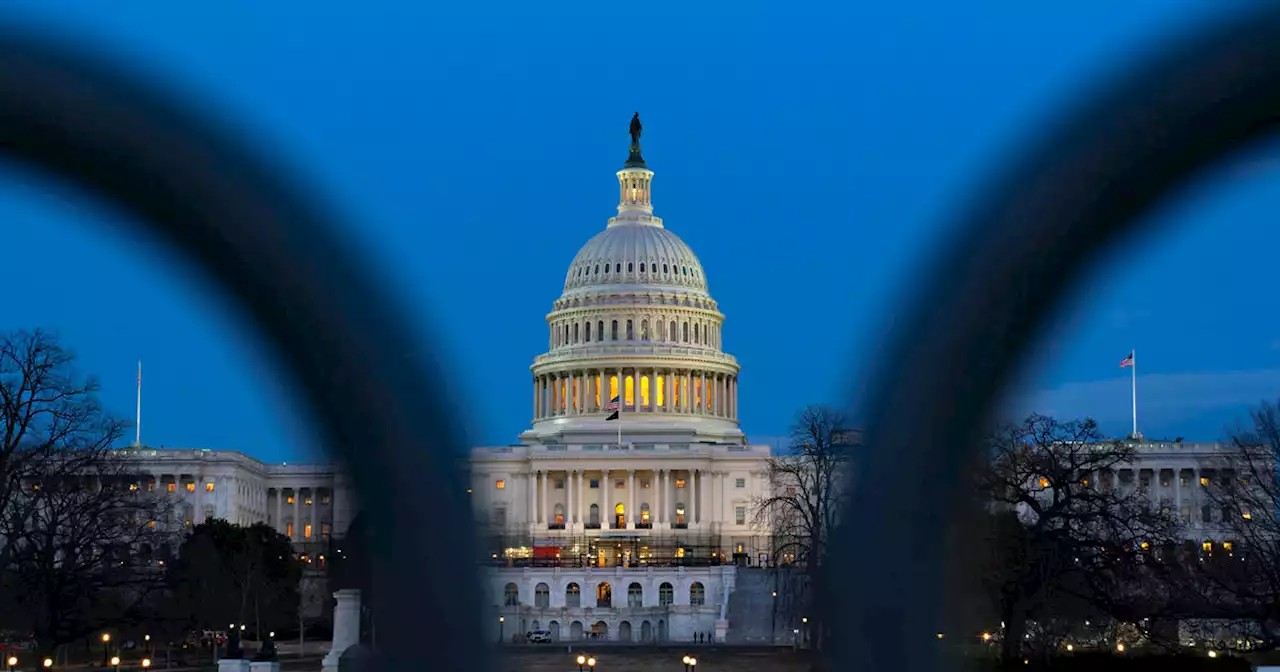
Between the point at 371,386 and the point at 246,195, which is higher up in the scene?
the point at 246,195

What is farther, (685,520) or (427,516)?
(685,520)

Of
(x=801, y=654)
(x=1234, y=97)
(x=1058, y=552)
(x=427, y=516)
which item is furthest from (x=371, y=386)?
(x=801, y=654)

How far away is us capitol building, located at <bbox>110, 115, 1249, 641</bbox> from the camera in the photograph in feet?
390

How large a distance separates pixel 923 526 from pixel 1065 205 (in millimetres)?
1424

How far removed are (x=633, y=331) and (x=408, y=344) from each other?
170989 mm

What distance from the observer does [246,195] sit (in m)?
6.86

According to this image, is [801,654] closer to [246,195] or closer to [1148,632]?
[1148,632]

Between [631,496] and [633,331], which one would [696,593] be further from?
[633,331]

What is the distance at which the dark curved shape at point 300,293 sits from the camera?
6809 millimetres

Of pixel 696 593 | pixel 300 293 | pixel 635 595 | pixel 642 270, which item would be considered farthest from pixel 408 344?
pixel 642 270

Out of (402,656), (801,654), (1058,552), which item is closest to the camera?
(402,656)

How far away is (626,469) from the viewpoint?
536ft

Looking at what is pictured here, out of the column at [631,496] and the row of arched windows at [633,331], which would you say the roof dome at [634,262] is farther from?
the column at [631,496]

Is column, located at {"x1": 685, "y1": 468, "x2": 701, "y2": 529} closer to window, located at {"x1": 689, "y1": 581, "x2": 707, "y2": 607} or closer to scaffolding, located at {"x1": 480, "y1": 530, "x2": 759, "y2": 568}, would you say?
scaffolding, located at {"x1": 480, "y1": 530, "x2": 759, "y2": 568}
